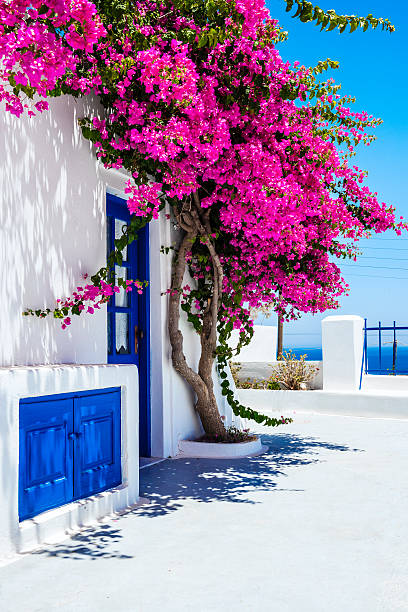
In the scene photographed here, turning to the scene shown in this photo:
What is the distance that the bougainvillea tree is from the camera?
15.5 ft

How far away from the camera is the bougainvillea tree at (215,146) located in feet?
15.5

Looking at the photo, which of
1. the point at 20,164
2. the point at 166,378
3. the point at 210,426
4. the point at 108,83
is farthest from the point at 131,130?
the point at 210,426

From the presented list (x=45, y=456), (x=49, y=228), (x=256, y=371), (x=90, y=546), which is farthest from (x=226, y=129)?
(x=256, y=371)

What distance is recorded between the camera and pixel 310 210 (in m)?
5.92

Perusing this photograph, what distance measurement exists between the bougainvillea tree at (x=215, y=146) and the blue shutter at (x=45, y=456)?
969mm

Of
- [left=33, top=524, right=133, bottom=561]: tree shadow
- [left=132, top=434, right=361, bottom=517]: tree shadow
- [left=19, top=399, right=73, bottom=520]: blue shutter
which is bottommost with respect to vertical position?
[left=132, top=434, right=361, bottom=517]: tree shadow

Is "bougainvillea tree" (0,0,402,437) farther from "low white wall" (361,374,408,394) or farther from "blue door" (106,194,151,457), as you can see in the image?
"low white wall" (361,374,408,394)

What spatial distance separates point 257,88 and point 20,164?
85.6 inches

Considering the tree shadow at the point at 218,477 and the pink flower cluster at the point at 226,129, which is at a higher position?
the pink flower cluster at the point at 226,129

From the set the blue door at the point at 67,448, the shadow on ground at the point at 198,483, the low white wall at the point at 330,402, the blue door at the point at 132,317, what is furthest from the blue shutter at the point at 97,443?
the low white wall at the point at 330,402

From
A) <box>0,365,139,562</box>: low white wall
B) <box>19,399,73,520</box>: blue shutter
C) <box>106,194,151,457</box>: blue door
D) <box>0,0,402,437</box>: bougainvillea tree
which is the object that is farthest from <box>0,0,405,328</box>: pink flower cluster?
<box>19,399,73,520</box>: blue shutter

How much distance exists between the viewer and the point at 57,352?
4.69m

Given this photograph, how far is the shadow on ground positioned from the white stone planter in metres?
0.17

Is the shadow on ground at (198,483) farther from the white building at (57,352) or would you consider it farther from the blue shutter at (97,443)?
the blue shutter at (97,443)
